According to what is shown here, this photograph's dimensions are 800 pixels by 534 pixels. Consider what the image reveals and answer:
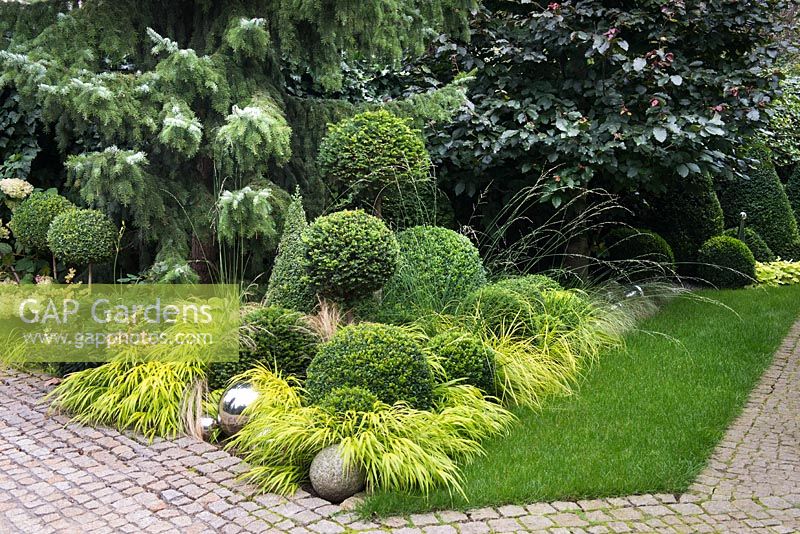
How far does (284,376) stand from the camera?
15.3ft

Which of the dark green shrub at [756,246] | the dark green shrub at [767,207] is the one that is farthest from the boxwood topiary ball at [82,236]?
the dark green shrub at [767,207]

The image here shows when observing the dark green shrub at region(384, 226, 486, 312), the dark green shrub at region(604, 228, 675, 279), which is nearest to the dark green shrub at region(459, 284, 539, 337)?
the dark green shrub at region(384, 226, 486, 312)

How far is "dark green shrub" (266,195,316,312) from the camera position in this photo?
518 cm

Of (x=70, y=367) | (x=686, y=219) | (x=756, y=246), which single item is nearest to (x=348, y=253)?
(x=70, y=367)

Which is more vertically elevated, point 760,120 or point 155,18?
point 155,18

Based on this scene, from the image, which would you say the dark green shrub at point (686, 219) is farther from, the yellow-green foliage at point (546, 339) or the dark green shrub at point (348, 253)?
the dark green shrub at point (348, 253)

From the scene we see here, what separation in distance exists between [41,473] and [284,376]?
4.77ft

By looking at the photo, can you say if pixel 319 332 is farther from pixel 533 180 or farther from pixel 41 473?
pixel 533 180

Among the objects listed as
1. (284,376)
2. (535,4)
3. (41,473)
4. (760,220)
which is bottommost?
(41,473)

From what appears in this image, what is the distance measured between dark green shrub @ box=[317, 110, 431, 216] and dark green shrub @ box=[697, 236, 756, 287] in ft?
15.1

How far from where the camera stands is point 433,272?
5711 millimetres

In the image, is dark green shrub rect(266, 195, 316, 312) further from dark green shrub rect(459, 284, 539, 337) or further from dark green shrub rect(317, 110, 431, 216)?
dark green shrub rect(459, 284, 539, 337)

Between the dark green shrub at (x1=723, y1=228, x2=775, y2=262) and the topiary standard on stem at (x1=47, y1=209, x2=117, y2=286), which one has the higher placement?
the topiary standard on stem at (x1=47, y1=209, x2=117, y2=286)

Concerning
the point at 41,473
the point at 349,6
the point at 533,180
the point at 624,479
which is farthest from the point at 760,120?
the point at 41,473
